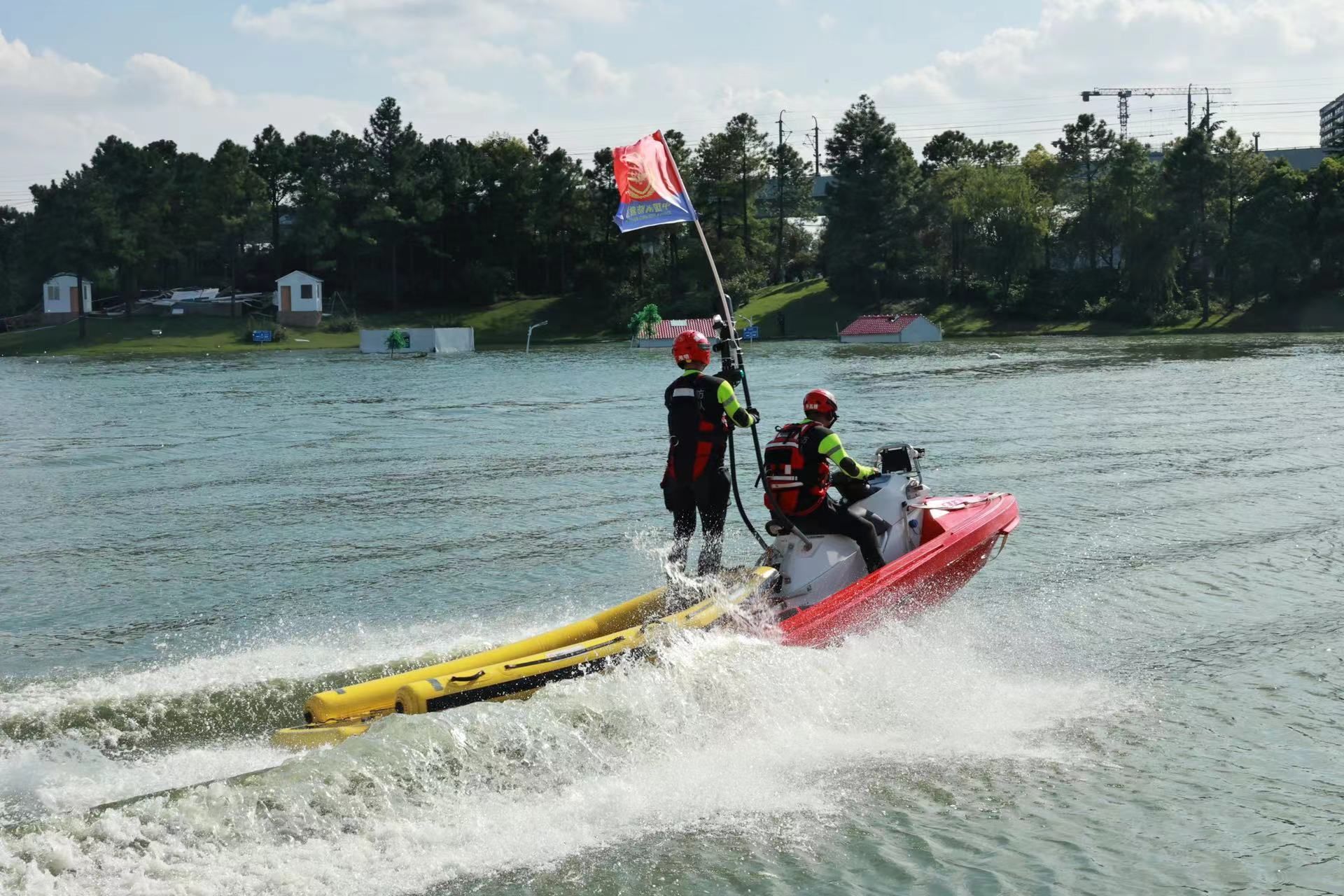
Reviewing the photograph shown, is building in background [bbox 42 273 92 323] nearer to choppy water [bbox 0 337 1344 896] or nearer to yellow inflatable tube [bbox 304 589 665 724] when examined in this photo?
choppy water [bbox 0 337 1344 896]

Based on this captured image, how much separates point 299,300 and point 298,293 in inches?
16.7

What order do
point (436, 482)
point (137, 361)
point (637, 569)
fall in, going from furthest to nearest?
point (137, 361) → point (436, 482) → point (637, 569)

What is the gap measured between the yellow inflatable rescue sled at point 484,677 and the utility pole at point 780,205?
7976 cm

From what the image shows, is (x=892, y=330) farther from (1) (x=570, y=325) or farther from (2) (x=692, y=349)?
(2) (x=692, y=349)

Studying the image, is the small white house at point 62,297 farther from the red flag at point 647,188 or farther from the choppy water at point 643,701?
the red flag at point 647,188

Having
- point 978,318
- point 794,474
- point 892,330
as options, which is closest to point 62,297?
point 892,330

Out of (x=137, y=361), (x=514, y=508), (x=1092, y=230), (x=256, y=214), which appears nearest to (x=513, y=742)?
(x=514, y=508)

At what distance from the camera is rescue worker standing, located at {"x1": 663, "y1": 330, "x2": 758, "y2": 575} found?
9.36 m

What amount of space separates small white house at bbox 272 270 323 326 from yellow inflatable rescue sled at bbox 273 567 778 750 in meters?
75.1

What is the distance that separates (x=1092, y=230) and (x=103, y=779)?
252 ft

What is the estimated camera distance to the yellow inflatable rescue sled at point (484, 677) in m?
7.59

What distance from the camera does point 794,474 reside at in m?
9.55

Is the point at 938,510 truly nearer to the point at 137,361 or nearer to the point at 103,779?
the point at 103,779

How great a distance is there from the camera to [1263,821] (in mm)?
7164
